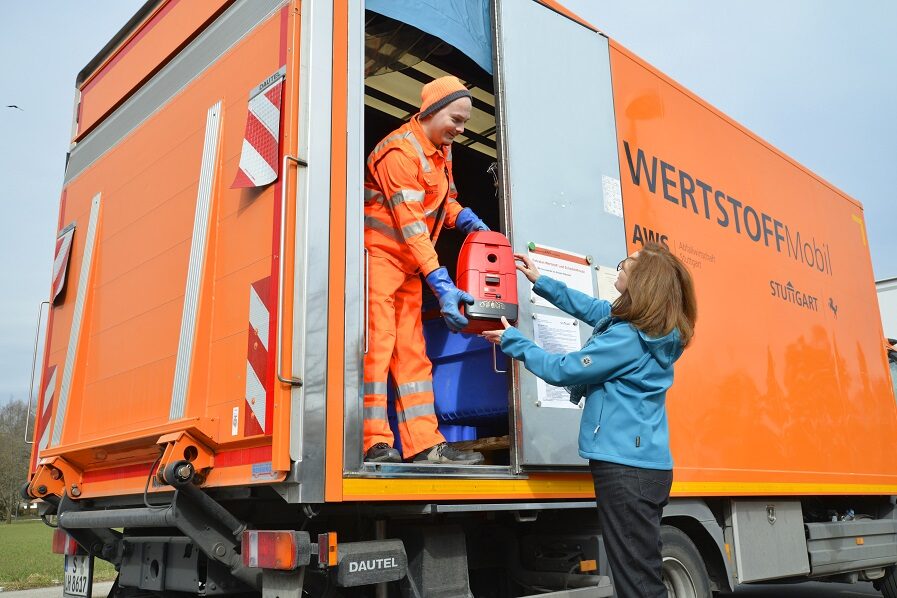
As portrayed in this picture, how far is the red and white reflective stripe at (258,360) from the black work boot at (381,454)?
18.3 inches

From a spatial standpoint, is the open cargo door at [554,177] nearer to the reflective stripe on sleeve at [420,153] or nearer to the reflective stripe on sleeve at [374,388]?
the reflective stripe on sleeve at [420,153]

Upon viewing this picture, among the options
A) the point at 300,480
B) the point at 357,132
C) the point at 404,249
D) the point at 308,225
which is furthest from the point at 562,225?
A: the point at 300,480

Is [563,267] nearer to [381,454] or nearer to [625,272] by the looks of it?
[625,272]

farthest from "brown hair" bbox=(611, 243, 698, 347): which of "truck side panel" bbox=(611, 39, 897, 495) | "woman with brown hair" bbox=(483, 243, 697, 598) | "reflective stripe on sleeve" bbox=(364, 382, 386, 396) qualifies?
"truck side panel" bbox=(611, 39, 897, 495)

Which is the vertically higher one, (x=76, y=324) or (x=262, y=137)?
(x=262, y=137)

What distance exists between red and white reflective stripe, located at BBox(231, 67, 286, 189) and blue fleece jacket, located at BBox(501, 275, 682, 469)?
108 centimetres

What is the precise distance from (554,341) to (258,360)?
139cm

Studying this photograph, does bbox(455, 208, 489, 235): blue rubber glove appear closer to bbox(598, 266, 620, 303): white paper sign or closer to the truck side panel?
bbox(598, 266, 620, 303): white paper sign

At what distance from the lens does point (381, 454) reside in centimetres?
288

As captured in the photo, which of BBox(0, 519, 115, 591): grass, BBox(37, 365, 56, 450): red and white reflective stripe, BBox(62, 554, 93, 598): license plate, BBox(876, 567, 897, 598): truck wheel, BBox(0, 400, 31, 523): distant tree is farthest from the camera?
BBox(0, 400, 31, 523): distant tree

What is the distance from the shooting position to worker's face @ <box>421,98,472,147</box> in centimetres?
354

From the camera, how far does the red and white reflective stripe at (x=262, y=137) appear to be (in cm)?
285

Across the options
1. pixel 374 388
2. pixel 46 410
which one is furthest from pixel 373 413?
pixel 46 410

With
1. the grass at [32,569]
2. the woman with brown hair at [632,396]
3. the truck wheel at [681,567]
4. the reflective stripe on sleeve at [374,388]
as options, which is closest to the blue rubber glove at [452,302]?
the woman with brown hair at [632,396]
